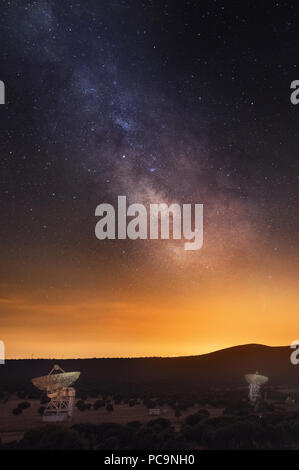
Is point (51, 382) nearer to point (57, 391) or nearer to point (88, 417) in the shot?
point (57, 391)

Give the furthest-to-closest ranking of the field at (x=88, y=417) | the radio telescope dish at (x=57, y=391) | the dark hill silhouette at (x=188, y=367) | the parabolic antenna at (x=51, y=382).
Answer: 1. the dark hill silhouette at (x=188, y=367)
2. the parabolic antenna at (x=51, y=382)
3. the radio telescope dish at (x=57, y=391)
4. the field at (x=88, y=417)

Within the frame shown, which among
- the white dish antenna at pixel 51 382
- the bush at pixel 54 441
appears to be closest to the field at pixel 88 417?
the white dish antenna at pixel 51 382

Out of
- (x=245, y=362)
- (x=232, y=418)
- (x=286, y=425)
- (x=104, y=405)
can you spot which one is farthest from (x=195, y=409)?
(x=245, y=362)

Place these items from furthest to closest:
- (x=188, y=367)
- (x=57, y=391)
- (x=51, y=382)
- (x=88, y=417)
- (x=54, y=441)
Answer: (x=188, y=367)
(x=88, y=417)
(x=57, y=391)
(x=51, y=382)
(x=54, y=441)

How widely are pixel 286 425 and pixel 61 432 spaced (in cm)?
1472

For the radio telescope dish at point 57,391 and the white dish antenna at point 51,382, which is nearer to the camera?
the radio telescope dish at point 57,391

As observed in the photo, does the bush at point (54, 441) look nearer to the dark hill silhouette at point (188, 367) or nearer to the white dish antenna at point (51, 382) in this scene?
the white dish antenna at point (51, 382)

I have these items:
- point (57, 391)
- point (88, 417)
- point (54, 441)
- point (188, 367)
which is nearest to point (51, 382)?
point (57, 391)

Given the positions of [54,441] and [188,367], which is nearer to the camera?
[54,441]

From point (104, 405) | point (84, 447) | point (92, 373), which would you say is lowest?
point (92, 373)
